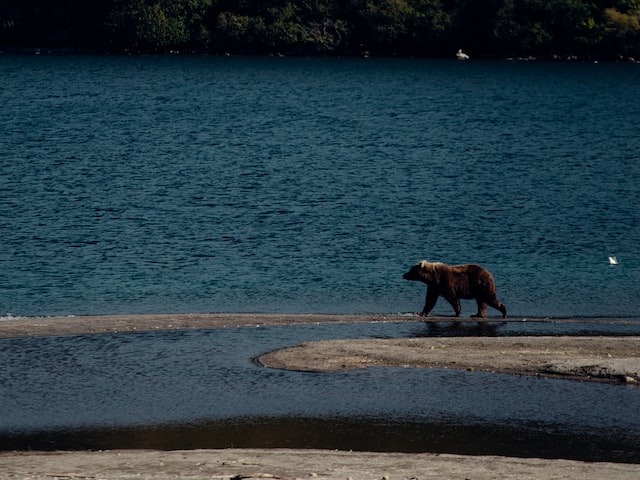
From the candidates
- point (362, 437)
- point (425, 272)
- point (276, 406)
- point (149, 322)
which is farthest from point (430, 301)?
point (362, 437)

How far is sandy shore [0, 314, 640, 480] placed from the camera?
16484mm

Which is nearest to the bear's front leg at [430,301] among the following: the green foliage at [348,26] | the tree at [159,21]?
the green foliage at [348,26]

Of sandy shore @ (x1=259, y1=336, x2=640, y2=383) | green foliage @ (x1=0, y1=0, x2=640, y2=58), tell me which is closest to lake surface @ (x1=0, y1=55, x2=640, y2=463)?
sandy shore @ (x1=259, y1=336, x2=640, y2=383)

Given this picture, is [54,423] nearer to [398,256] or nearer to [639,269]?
[398,256]

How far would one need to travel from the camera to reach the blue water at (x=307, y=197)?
3212 centimetres

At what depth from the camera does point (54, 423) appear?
19.7 metres

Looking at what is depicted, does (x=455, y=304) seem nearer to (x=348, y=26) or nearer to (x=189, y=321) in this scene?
(x=189, y=321)

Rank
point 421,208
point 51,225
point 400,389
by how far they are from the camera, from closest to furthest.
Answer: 1. point 400,389
2. point 51,225
3. point 421,208

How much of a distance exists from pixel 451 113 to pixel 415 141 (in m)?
16.6

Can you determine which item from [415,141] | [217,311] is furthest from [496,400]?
[415,141]

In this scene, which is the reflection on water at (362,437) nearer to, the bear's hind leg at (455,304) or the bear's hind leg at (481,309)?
the bear's hind leg at (455,304)

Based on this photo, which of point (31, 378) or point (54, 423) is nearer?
point (54, 423)

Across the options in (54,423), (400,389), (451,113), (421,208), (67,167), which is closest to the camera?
(54,423)

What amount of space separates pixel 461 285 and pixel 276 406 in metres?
8.20
